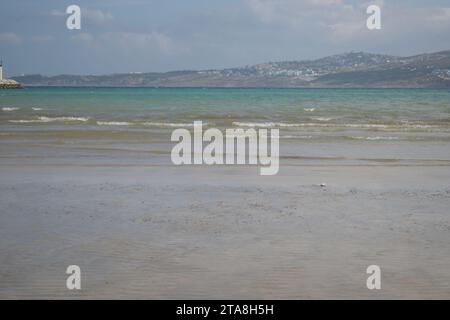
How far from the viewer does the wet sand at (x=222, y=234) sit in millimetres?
6324

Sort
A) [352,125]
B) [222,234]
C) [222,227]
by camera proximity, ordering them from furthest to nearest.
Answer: [352,125], [222,227], [222,234]

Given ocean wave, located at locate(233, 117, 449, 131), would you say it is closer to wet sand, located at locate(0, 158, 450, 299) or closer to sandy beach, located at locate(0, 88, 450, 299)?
sandy beach, located at locate(0, 88, 450, 299)

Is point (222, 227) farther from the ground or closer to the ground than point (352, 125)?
closer to the ground

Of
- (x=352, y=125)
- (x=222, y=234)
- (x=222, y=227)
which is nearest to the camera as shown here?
(x=222, y=234)

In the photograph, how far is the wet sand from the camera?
20.7 ft

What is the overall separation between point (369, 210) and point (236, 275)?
3797 mm

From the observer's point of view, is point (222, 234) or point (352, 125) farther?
point (352, 125)

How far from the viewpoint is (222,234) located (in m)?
8.23

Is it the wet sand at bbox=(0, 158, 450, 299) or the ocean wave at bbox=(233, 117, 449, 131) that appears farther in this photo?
the ocean wave at bbox=(233, 117, 449, 131)

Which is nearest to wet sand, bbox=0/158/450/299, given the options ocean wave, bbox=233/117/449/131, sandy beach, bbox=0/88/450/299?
sandy beach, bbox=0/88/450/299

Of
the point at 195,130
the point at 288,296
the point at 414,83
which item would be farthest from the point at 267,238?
the point at 414,83

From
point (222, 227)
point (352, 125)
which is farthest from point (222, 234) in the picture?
point (352, 125)

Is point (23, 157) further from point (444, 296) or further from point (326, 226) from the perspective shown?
point (444, 296)

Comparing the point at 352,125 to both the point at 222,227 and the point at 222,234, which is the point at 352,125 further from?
the point at 222,234
